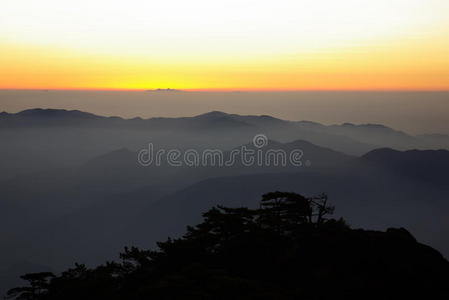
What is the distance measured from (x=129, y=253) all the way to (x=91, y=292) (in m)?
6.48

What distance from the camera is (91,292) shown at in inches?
1000

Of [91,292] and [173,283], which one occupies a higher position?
[173,283]

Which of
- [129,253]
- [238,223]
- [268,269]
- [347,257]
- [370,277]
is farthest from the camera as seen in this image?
[238,223]

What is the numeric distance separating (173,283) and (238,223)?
13.6 meters

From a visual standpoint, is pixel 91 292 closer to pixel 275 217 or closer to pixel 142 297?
pixel 142 297

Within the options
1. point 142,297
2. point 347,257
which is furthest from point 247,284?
point 347,257

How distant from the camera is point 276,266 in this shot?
88.2ft

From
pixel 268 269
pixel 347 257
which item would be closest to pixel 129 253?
pixel 268 269

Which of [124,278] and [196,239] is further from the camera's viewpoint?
[196,239]

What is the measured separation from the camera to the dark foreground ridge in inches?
844

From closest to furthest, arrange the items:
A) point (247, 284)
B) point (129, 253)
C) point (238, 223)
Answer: point (247, 284) < point (129, 253) < point (238, 223)

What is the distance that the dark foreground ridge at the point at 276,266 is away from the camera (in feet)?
70.3

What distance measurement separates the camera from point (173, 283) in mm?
21188

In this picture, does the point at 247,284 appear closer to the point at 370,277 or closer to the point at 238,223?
the point at 370,277
